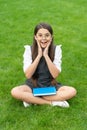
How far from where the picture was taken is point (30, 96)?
4.71 metres

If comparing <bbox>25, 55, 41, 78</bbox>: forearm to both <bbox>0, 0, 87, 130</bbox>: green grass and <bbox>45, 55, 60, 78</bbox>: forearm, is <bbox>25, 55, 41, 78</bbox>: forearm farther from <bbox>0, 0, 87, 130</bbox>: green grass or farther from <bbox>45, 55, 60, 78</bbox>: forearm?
<bbox>0, 0, 87, 130</bbox>: green grass

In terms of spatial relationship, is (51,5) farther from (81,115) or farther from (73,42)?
(81,115)

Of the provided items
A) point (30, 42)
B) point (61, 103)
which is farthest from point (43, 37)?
point (30, 42)

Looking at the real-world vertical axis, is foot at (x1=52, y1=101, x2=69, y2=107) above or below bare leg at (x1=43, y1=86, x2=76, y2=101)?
below

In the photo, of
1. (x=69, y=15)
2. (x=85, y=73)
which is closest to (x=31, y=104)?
(x=85, y=73)

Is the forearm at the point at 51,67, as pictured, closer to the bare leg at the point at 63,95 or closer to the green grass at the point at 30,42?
the bare leg at the point at 63,95

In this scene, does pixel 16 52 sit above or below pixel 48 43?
below

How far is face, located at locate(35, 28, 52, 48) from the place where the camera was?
4.72 m

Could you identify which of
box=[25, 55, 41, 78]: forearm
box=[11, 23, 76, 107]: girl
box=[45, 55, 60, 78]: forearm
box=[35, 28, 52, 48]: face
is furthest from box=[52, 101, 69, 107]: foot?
box=[35, 28, 52, 48]: face

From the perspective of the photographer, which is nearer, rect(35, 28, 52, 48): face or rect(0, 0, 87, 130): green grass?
rect(0, 0, 87, 130): green grass

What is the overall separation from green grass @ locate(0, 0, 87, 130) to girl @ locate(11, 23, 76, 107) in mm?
130

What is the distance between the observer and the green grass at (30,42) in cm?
441

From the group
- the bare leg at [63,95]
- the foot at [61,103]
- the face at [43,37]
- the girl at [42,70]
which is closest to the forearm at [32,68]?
the girl at [42,70]

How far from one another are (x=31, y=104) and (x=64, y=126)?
66 centimetres
